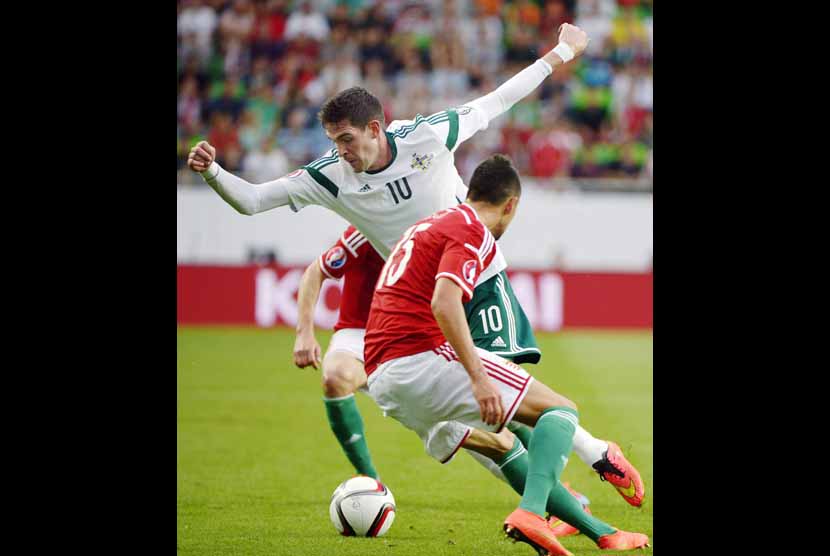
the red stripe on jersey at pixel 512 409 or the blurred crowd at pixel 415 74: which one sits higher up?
the blurred crowd at pixel 415 74

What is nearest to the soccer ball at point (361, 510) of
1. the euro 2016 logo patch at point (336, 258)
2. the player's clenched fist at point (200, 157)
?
the euro 2016 logo patch at point (336, 258)

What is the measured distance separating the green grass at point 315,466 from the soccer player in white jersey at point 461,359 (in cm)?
70

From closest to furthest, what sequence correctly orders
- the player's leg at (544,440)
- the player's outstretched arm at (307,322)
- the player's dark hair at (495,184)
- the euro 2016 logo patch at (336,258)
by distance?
the player's leg at (544,440) → the player's dark hair at (495,184) → the player's outstretched arm at (307,322) → the euro 2016 logo patch at (336,258)

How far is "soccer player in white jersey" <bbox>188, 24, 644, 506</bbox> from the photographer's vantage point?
518 cm

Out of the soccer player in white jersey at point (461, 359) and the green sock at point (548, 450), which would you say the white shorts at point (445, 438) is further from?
the green sock at point (548, 450)

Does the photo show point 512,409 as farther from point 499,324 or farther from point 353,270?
point 353,270

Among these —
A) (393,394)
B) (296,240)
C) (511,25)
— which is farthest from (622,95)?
(393,394)

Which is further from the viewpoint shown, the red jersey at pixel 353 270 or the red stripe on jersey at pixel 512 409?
the red jersey at pixel 353 270

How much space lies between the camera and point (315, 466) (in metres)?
7.42

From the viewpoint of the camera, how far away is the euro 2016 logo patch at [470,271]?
14.3ft

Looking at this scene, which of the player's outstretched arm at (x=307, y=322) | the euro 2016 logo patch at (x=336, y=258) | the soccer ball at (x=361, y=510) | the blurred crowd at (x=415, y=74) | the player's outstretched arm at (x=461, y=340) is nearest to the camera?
the player's outstretched arm at (x=461, y=340)

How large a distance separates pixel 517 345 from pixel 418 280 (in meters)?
0.87
